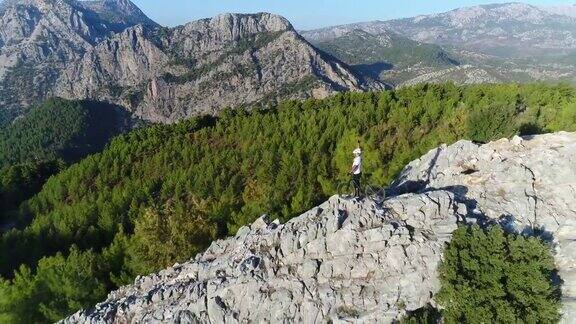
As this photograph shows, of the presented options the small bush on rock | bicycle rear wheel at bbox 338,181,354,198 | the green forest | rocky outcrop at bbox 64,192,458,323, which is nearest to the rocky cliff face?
rocky outcrop at bbox 64,192,458,323

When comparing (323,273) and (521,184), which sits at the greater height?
(521,184)

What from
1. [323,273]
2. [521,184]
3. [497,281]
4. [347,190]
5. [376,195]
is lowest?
[347,190]

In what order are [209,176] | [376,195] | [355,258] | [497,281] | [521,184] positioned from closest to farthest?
[497,281] < [355,258] < [376,195] < [521,184] < [209,176]

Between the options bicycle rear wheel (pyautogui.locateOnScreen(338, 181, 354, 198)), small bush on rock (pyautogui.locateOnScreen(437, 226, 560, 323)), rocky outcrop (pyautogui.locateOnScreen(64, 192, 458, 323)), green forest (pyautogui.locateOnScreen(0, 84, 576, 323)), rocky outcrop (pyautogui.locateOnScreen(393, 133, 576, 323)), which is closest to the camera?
small bush on rock (pyautogui.locateOnScreen(437, 226, 560, 323))

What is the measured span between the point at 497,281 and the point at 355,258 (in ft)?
25.2

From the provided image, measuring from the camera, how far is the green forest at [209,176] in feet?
147

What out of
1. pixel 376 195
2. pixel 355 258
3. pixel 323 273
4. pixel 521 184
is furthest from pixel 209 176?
pixel 521 184

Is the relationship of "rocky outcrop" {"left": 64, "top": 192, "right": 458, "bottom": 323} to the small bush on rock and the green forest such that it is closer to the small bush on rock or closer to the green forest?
the small bush on rock

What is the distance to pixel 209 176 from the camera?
7400 cm

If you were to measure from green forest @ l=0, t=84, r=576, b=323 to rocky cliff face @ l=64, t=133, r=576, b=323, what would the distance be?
11277 millimetres

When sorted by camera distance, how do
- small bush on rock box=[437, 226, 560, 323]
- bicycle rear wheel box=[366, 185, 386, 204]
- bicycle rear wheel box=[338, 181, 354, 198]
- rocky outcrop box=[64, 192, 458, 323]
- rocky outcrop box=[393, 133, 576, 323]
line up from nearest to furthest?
1. small bush on rock box=[437, 226, 560, 323]
2. rocky outcrop box=[64, 192, 458, 323]
3. rocky outcrop box=[393, 133, 576, 323]
4. bicycle rear wheel box=[366, 185, 386, 204]
5. bicycle rear wheel box=[338, 181, 354, 198]

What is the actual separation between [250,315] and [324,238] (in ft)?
20.4

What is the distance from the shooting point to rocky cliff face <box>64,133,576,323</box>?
26.2 m

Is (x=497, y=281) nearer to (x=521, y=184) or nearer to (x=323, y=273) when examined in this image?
(x=323, y=273)
